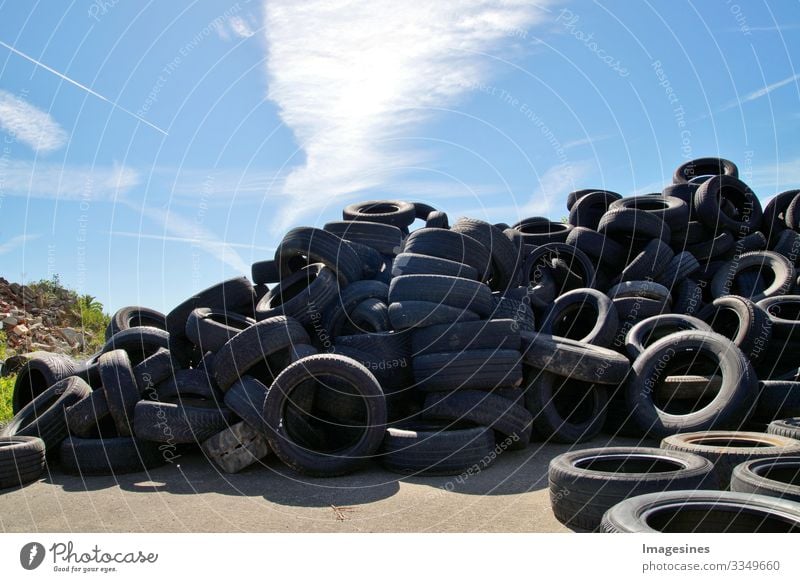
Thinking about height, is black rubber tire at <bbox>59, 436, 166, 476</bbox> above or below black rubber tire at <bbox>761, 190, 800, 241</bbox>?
below

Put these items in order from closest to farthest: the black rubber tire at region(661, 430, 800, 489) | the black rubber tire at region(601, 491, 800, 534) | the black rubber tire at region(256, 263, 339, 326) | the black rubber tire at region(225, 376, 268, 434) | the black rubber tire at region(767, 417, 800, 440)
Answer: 1. the black rubber tire at region(601, 491, 800, 534)
2. the black rubber tire at region(661, 430, 800, 489)
3. the black rubber tire at region(767, 417, 800, 440)
4. the black rubber tire at region(225, 376, 268, 434)
5. the black rubber tire at region(256, 263, 339, 326)

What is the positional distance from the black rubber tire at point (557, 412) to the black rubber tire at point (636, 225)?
5580 mm

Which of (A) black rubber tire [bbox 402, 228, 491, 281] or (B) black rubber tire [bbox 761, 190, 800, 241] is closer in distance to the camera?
(A) black rubber tire [bbox 402, 228, 491, 281]

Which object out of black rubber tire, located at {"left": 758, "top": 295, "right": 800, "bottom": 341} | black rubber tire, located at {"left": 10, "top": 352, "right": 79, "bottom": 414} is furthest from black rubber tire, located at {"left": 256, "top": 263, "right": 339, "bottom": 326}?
black rubber tire, located at {"left": 758, "top": 295, "right": 800, "bottom": 341}

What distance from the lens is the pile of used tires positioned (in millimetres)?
8062

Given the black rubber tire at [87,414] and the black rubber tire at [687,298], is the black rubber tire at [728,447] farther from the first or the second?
the black rubber tire at [87,414]

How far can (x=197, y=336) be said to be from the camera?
9531 millimetres

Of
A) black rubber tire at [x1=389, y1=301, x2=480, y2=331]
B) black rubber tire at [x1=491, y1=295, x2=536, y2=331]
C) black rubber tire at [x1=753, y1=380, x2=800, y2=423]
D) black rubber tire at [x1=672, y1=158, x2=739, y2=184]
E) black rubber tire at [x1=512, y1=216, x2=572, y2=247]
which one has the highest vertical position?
black rubber tire at [x1=672, y1=158, x2=739, y2=184]

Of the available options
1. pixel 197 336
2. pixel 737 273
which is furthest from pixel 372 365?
pixel 737 273

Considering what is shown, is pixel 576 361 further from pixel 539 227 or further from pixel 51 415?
pixel 539 227

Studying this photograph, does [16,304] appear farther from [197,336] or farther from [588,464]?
[588,464]

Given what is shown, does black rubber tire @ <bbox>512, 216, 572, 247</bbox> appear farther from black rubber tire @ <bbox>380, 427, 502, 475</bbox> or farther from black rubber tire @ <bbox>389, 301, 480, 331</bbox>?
black rubber tire @ <bbox>380, 427, 502, 475</bbox>

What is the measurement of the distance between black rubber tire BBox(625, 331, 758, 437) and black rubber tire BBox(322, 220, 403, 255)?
19.1 feet

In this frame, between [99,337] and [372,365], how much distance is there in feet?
74.1
